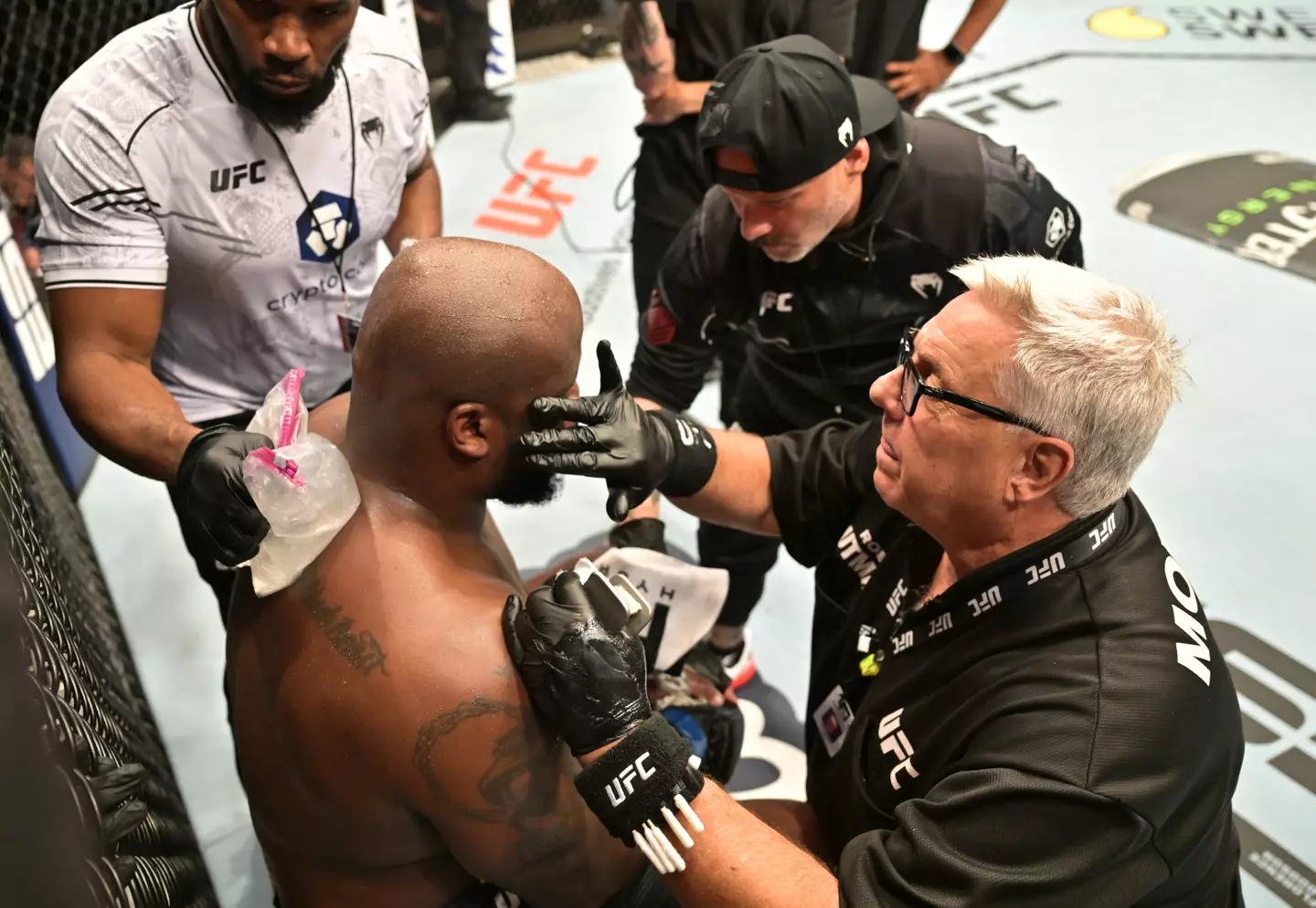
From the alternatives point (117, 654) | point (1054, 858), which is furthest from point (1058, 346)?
point (117, 654)

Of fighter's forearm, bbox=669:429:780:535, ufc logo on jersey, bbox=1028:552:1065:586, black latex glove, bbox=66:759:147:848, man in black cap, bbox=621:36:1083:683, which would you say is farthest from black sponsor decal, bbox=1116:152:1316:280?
black latex glove, bbox=66:759:147:848

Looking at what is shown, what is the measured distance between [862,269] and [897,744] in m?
1.07

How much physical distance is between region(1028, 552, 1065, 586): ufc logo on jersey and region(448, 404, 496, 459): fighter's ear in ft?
2.48

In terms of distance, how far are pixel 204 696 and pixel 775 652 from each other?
5.12ft

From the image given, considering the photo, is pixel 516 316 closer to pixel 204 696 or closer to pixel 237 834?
pixel 237 834

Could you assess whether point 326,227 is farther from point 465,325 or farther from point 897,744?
point 897,744

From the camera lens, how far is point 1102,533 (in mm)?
1399

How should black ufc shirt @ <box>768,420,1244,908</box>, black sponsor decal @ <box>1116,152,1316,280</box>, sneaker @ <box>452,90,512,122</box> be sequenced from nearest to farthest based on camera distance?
black ufc shirt @ <box>768,420,1244,908</box> → black sponsor decal @ <box>1116,152,1316,280</box> → sneaker @ <box>452,90,512,122</box>

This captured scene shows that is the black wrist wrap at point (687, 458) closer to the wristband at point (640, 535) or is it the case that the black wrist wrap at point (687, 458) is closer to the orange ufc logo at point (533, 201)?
the wristband at point (640, 535)

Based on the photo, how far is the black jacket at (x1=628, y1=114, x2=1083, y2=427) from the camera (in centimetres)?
211

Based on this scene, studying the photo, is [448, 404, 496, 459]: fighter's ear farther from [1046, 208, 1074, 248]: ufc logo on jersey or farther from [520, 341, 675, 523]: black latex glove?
[1046, 208, 1074, 248]: ufc logo on jersey

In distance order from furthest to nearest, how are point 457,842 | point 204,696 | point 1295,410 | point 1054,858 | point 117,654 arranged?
point 1295,410 < point 204,696 < point 117,654 < point 457,842 < point 1054,858

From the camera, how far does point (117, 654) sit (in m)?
2.29

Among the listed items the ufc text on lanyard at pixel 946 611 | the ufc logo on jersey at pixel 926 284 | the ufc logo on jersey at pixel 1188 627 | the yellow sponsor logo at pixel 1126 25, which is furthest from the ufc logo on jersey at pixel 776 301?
the yellow sponsor logo at pixel 1126 25
